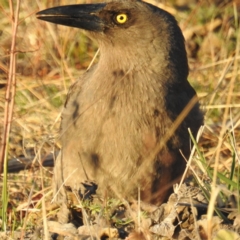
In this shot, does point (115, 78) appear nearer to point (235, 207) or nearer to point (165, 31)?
point (165, 31)

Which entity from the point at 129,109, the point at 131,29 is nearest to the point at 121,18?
the point at 131,29

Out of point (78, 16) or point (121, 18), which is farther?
point (121, 18)

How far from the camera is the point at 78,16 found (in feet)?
18.6

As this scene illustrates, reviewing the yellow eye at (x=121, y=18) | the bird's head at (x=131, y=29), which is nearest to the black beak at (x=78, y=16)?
the bird's head at (x=131, y=29)

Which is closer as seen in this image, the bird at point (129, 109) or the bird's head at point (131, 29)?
the bird at point (129, 109)

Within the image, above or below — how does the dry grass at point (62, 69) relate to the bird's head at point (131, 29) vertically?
below

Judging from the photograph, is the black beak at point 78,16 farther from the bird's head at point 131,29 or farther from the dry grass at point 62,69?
the dry grass at point 62,69

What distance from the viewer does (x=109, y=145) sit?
5.47 metres

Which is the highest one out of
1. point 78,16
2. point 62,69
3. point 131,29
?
point 78,16

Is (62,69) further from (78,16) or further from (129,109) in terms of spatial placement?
(129,109)

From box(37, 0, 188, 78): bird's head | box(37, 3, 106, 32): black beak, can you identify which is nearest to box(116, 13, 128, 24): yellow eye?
box(37, 0, 188, 78): bird's head

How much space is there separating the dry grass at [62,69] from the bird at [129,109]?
0.83 m

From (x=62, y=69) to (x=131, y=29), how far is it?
6.04ft

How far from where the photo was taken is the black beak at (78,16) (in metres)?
5.58
